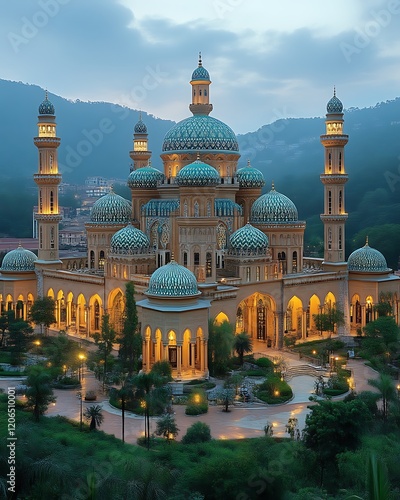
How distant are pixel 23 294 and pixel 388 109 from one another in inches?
4552

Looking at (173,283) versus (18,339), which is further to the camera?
(18,339)

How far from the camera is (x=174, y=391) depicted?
98.2ft

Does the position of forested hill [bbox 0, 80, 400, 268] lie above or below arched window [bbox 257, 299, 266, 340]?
above

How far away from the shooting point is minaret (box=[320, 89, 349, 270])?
42938 millimetres

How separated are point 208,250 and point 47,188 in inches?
533

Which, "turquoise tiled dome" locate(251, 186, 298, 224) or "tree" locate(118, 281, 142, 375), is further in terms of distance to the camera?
"turquoise tiled dome" locate(251, 186, 298, 224)

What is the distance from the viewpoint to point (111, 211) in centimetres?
4425

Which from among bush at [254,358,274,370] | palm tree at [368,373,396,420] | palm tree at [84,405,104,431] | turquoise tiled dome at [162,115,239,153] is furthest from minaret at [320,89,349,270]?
palm tree at [84,405,104,431]

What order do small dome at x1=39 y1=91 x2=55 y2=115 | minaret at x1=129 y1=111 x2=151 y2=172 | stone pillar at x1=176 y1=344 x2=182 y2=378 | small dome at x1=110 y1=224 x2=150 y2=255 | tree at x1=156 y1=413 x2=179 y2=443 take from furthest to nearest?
minaret at x1=129 y1=111 x2=151 y2=172 < small dome at x1=39 y1=91 x2=55 y2=115 < small dome at x1=110 y1=224 x2=150 y2=255 < stone pillar at x1=176 y1=344 x2=182 y2=378 < tree at x1=156 y1=413 x2=179 y2=443

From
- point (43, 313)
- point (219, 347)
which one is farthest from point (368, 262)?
point (43, 313)

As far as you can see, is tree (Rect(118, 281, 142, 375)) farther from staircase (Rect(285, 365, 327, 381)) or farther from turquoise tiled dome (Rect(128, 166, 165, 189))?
turquoise tiled dome (Rect(128, 166, 165, 189))

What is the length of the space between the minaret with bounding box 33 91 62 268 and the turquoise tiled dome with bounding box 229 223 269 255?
12.1 meters

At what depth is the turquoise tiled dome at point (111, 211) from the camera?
1740 inches

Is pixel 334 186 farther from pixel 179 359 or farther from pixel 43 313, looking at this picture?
pixel 43 313
